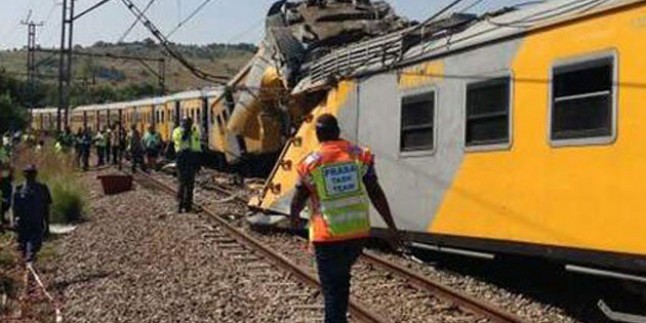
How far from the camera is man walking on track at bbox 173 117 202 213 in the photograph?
19000 mm

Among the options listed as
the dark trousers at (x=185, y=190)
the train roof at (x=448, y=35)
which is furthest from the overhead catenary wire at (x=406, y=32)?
the dark trousers at (x=185, y=190)

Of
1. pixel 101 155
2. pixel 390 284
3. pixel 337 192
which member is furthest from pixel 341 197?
pixel 101 155

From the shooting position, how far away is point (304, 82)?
52.4ft

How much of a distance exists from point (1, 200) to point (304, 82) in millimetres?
6092

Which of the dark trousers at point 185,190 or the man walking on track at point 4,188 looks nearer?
the man walking on track at point 4,188

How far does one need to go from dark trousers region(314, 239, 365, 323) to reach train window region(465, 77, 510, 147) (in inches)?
124

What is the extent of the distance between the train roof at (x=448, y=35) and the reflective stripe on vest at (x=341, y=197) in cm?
271

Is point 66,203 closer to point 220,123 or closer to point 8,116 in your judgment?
point 220,123

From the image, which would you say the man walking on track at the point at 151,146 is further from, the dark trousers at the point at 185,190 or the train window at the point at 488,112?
the train window at the point at 488,112

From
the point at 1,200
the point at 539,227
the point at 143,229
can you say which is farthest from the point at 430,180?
the point at 1,200

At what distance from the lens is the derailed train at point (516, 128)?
7809 millimetres

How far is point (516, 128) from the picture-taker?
921cm

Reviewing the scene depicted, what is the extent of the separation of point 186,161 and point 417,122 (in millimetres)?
8865

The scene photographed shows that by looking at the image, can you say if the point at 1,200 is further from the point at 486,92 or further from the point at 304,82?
the point at 486,92
